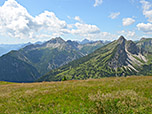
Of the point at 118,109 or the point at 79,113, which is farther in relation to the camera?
the point at 79,113

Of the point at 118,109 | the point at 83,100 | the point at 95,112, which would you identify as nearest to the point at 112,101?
the point at 118,109

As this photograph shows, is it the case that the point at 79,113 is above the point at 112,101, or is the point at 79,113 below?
below

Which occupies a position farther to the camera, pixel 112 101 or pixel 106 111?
pixel 112 101

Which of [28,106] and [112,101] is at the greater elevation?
[112,101]

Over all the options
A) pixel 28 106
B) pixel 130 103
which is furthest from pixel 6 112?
pixel 130 103

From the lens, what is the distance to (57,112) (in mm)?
9875

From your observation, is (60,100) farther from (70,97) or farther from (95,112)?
(95,112)

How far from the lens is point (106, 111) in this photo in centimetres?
837

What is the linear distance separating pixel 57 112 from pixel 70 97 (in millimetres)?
4082

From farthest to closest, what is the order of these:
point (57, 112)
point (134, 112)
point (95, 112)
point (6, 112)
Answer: point (6, 112)
point (57, 112)
point (95, 112)
point (134, 112)

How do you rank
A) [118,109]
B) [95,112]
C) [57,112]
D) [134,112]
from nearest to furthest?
[134,112]
[118,109]
[95,112]
[57,112]

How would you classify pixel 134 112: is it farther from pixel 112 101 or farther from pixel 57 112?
pixel 57 112

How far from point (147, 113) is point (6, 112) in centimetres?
1159

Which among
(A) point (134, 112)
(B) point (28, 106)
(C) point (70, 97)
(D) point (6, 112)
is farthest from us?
(C) point (70, 97)
